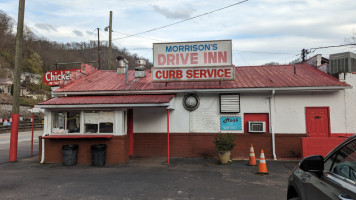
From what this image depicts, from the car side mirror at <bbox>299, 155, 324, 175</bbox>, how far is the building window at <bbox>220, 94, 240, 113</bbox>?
8.72 meters

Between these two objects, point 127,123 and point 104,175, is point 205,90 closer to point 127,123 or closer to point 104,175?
point 127,123

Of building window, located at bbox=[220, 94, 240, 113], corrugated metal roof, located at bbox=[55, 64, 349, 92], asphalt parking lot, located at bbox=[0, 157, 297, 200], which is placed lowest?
asphalt parking lot, located at bbox=[0, 157, 297, 200]

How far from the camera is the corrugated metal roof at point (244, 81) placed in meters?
11.2

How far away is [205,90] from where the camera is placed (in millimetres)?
11219

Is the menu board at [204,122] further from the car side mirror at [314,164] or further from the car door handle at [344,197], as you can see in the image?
the car door handle at [344,197]

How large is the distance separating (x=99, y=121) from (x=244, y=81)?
288 inches

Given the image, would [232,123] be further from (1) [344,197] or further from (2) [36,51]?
(2) [36,51]

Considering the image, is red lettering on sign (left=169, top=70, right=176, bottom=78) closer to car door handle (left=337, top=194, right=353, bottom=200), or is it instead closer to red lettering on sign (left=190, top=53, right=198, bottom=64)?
red lettering on sign (left=190, top=53, right=198, bottom=64)

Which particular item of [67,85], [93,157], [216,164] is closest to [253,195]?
[216,164]

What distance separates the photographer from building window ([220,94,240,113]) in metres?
11.3

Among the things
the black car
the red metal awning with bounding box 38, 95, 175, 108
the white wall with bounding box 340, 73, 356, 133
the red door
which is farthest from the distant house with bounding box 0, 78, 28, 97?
the black car

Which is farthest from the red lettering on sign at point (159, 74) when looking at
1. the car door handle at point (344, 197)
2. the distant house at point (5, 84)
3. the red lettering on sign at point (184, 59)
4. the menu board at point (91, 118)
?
the distant house at point (5, 84)

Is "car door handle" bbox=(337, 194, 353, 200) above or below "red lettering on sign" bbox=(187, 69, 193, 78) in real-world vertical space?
below

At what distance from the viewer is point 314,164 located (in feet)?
8.57
